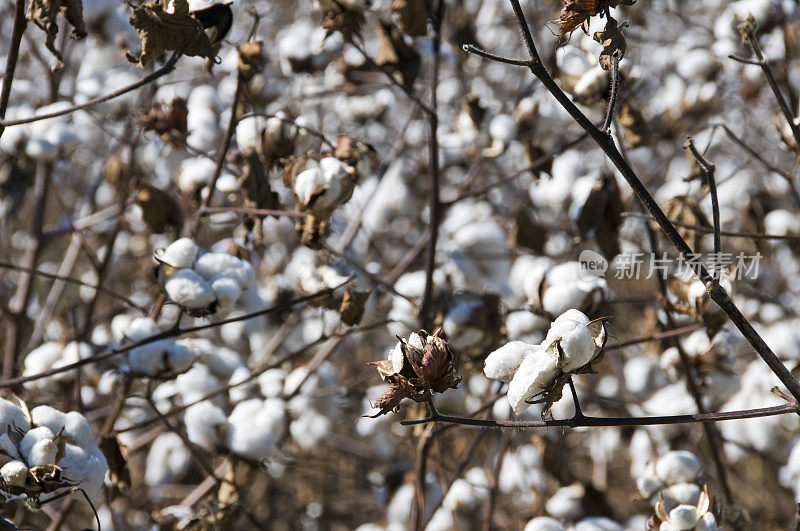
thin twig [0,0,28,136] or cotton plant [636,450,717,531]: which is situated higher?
thin twig [0,0,28,136]

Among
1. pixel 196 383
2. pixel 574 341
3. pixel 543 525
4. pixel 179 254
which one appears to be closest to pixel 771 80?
pixel 574 341

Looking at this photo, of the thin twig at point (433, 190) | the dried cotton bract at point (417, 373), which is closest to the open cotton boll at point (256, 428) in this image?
the thin twig at point (433, 190)

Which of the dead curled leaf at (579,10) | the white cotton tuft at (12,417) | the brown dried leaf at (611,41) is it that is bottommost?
the white cotton tuft at (12,417)

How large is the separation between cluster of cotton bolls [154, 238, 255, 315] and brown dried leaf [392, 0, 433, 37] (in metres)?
0.64

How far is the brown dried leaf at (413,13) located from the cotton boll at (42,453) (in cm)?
109

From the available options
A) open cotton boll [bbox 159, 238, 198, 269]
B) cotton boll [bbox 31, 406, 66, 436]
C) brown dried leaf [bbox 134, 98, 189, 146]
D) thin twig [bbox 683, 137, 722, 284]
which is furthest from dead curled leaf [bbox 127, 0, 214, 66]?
thin twig [bbox 683, 137, 722, 284]

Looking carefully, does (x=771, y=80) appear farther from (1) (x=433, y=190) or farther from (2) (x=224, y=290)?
(2) (x=224, y=290)

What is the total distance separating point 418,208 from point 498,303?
1.42 meters

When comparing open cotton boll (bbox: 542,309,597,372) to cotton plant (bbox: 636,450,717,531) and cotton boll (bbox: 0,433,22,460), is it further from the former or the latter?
cotton boll (bbox: 0,433,22,460)

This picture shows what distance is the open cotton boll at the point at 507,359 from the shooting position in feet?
3.47

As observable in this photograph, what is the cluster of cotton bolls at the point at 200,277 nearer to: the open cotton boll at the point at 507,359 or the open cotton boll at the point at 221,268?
the open cotton boll at the point at 221,268

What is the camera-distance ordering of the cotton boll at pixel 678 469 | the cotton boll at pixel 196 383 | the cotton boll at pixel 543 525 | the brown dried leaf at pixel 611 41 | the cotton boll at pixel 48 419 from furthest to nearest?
the cotton boll at pixel 196 383
the cotton boll at pixel 543 525
the cotton boll at pixel 678 469
the cotton boll at pixel 48 419
the brown dried leaf at pixel 611 41

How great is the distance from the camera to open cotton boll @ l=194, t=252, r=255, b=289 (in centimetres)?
145

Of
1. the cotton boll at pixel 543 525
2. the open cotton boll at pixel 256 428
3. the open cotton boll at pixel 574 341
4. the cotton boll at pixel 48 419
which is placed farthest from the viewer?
the open cotton boll at pixel 256 428
